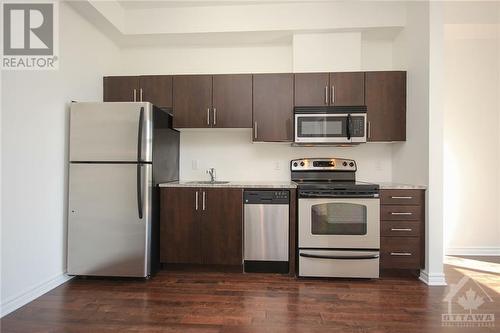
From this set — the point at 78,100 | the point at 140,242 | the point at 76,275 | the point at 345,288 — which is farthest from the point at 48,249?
the point at 345,288

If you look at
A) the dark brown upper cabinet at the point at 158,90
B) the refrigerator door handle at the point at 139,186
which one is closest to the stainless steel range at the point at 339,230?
the refrigerator door handle at the point at 139,186

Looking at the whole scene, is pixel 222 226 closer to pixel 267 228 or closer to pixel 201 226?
pixel 201 226

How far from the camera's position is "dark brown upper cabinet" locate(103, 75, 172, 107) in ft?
10.2

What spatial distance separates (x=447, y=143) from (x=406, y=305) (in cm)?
225

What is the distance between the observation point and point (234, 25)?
10.3 ft

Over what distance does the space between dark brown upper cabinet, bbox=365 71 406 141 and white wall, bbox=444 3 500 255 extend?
931mm

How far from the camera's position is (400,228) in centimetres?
268

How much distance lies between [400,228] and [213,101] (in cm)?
232

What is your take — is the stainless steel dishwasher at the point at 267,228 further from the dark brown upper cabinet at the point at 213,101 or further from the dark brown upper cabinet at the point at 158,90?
the dark brown upper cabinet at the point at 158,90

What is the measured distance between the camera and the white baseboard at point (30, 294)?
79.7 inches

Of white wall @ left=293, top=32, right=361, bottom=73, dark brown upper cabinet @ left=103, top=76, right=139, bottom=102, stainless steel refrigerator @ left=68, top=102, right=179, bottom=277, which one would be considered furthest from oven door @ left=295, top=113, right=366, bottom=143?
dark brown upper cabinet @ left=103, top=76, right=139, bottom=102

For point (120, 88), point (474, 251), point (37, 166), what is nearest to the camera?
point (37, 166)

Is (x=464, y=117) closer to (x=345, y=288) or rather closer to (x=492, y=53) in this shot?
(x=492, y=53)

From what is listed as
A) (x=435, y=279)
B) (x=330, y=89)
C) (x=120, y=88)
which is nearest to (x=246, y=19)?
(x=330, y=89)
